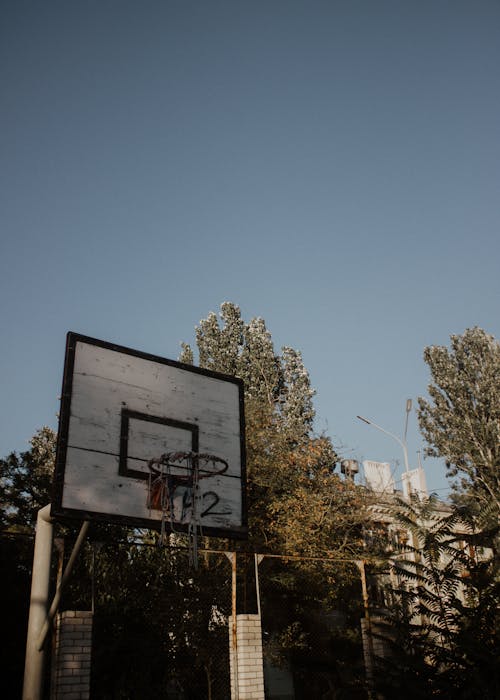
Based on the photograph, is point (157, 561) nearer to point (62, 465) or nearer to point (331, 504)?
A: point (331, 504)

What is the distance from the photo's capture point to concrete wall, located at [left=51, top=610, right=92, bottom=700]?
9703 millimetres

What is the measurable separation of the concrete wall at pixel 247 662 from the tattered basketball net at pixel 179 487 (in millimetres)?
3395

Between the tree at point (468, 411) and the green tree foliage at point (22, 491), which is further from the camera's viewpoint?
the tree at point (468, 411)

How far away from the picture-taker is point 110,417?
880 centimetres

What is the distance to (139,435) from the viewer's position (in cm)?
904

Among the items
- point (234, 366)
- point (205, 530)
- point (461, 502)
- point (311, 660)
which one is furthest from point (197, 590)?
point (461, 502)

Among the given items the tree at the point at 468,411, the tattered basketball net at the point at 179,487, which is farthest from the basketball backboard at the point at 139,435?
the tree at the point at 468,411

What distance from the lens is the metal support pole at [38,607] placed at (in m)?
8.02

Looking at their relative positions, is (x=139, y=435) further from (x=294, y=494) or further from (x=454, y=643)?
(x=294, y=494)

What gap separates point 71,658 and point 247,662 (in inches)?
126

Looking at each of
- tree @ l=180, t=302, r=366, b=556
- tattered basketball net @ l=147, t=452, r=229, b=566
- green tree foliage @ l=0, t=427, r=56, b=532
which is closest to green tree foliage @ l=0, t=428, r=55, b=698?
green tree foliage @ l=0, t=427, r=56, b=532

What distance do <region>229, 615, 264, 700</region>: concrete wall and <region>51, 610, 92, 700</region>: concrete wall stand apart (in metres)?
2.77

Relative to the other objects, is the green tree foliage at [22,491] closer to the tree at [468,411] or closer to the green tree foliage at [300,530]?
the green tree foliage at [300,530]

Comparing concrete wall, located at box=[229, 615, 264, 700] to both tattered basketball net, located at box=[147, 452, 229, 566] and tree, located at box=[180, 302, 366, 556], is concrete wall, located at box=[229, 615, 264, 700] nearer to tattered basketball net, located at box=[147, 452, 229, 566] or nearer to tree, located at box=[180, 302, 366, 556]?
tattered basketball net, located at box=[147, 452, 229, 566]
